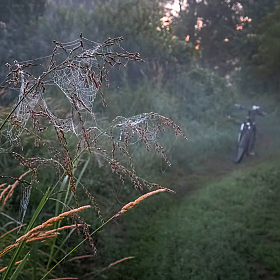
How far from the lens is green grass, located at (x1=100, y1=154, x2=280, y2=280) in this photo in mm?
3205

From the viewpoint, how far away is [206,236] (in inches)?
154

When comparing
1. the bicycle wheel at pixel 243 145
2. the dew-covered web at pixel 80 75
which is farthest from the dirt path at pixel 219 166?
the dew-covered web at pixel 80 75

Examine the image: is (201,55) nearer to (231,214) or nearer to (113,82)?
(113,82)

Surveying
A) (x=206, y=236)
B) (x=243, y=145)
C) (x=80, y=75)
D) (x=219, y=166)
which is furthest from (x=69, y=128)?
(x=243, y=145)

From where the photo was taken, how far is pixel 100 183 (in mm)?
4297

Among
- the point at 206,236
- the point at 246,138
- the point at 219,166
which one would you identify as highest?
the point at 206,236

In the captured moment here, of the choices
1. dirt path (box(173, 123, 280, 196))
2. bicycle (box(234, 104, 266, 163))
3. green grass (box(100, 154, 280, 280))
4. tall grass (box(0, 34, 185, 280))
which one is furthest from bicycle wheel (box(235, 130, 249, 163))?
tall grass (box(0, 34, 185, 280))

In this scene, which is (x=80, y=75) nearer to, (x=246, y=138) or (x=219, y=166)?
(x=219, y=166)

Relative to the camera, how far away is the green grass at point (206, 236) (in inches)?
126

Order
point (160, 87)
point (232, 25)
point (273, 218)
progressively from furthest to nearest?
point (232, 25), point (160, 87), point (273, 218)

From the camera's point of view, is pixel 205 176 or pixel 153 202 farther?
pixel 205 176

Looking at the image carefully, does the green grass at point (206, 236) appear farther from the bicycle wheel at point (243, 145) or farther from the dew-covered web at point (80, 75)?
the bicycle wheel at point (243, 145)

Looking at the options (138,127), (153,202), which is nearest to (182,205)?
(153,202)

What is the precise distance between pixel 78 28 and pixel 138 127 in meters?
7.93
